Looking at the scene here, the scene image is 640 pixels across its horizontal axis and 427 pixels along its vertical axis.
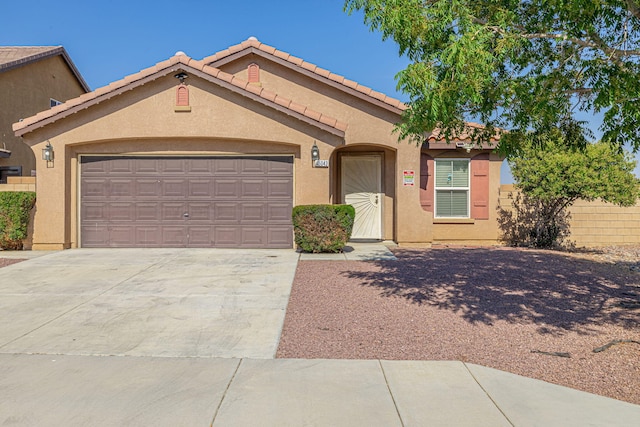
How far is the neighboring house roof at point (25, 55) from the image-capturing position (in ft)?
57.5

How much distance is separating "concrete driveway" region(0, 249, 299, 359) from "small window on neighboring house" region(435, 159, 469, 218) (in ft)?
19.4

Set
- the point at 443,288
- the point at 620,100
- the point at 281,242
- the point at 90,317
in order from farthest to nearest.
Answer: the point at 281,242
the point at 443,288
the point at 90,317
the point at 620,100

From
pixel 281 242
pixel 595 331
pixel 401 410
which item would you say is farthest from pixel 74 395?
pixel 281 242

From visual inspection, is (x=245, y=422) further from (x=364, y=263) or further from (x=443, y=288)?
(x=364, y=263)

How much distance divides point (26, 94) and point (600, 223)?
22.1 meters

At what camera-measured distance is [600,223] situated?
1438 centimetres

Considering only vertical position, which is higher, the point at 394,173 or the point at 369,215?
the point at 394,173

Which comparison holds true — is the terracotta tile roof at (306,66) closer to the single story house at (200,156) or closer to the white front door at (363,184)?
the single story house at (200,156)

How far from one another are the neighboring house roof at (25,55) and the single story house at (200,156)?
7.60 meters

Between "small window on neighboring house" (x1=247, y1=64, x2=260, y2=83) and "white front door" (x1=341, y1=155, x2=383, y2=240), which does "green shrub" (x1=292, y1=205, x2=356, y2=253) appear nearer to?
"white front door" (x1=341, y1=155, x2=383, y2=240)

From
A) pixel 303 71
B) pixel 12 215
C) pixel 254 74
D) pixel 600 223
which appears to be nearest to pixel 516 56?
pixel 303 71

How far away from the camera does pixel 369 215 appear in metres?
14.6

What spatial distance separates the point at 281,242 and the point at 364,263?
3.18m

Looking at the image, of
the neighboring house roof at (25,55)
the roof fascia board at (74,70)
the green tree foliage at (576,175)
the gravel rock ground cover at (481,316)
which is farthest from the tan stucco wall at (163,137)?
the roof fascia board at (74,70)
